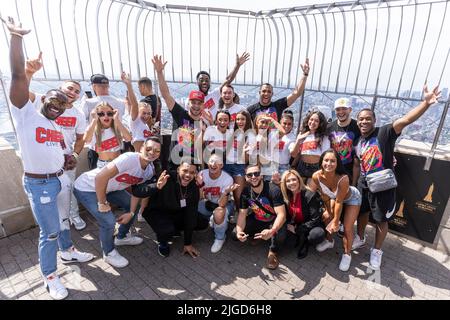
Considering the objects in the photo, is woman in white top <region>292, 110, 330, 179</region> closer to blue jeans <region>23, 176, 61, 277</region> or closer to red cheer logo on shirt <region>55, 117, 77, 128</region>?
blue jeans <region>23, 176, 61, 277</region>

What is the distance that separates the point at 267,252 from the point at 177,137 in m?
2.19

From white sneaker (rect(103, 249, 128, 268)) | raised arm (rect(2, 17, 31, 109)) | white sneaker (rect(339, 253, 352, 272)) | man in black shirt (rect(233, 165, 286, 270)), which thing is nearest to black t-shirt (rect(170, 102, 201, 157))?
man in black shirt (rect(233, 165, 286, 270))

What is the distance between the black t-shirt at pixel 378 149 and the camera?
10.1ft

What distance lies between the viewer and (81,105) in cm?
387

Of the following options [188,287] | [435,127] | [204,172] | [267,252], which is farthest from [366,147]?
[188,287]

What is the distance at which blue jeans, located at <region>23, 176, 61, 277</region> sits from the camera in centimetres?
239

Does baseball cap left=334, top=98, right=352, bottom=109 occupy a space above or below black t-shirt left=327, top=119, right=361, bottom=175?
above

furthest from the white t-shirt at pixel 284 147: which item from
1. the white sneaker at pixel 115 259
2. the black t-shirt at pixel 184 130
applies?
the white sneaker at pixel 115 259

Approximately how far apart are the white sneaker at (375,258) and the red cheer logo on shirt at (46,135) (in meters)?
4.07

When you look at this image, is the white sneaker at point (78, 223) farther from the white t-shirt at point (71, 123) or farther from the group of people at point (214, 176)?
the white t-shirt at point (71, 123)

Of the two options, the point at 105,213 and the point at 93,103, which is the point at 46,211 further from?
the point at 93,103

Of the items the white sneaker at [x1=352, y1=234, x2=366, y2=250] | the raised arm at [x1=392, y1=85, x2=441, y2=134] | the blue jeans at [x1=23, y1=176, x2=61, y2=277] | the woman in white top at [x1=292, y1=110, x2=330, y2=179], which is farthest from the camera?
the white sneaker at [x1=352, y1=234, x2=366, y2=250]

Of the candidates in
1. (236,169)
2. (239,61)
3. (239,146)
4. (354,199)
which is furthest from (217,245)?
(239,61)

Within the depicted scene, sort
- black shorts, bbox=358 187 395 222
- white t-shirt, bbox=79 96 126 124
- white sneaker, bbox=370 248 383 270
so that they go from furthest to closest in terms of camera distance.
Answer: white t-shirt, bbox=79 96 126 124, white sneaker, bbox=370 248 383 270, black shorts, bbox=358 187 395 222
